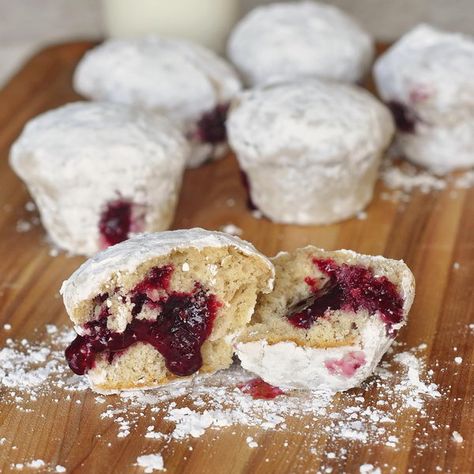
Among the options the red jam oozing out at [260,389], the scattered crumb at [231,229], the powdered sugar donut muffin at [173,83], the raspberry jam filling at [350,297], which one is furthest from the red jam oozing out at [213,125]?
the red jam oozing out at [260,389]

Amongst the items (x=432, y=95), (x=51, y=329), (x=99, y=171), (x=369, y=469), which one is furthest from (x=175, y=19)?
(x=369, y=469)

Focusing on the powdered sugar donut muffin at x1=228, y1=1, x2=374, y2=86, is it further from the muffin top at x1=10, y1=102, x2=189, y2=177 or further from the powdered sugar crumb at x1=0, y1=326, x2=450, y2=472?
the powdered sugar crumb at x1=0, y1=326, x2=450, y2=472

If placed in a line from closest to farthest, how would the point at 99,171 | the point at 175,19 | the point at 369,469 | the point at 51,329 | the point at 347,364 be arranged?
the point at 369,469
the point at 347,364
the point at 51,329
the point at 99,171
the point at 175,19

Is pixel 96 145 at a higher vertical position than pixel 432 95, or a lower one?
higher

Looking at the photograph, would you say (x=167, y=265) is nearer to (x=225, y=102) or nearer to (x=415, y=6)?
(x=225, y=102)

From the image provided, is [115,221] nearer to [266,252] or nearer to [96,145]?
[96,145]

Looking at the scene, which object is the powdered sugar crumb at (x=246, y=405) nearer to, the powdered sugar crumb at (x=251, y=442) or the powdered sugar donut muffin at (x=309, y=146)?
the powdered sugar crumb at (x=251, y=442)
